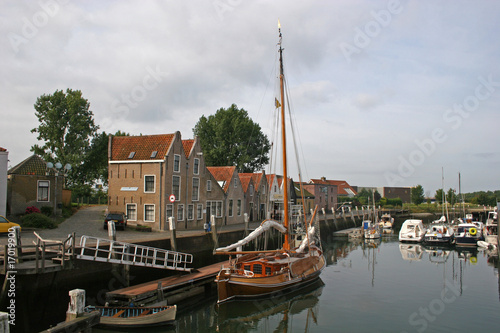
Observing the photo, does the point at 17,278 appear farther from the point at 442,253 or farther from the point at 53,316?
the point at 442,253

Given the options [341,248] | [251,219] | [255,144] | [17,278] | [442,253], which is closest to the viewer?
[17,278]

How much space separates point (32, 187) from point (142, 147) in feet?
32.3

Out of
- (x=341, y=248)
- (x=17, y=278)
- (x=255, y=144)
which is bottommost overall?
(x=341, y=248)

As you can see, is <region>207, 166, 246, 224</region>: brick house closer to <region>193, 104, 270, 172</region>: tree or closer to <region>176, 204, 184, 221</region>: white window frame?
<region>176, 204, 184, 221</region>: white window frame

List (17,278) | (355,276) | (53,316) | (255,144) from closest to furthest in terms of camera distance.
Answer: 1. (17,278)
2. (53,316)
3. (355,276)
4. (255,144)

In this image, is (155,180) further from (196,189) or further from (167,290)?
(167,290)

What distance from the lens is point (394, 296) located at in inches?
858

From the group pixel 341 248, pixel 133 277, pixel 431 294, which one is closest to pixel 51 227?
pixel 133 277

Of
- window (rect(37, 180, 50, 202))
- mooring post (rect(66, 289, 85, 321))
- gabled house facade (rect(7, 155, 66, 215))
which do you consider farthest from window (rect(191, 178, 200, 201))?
mooring post (rect(66, 289, 85, 321))

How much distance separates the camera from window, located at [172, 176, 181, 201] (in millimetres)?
34250

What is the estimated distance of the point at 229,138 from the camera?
66.7 m

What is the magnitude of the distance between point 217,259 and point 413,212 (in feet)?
275

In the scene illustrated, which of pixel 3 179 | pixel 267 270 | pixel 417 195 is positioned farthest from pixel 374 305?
pixel 417 195

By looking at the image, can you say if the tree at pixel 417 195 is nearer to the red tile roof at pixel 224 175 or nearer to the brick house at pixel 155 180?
the red tile roof at pixel 224 175
